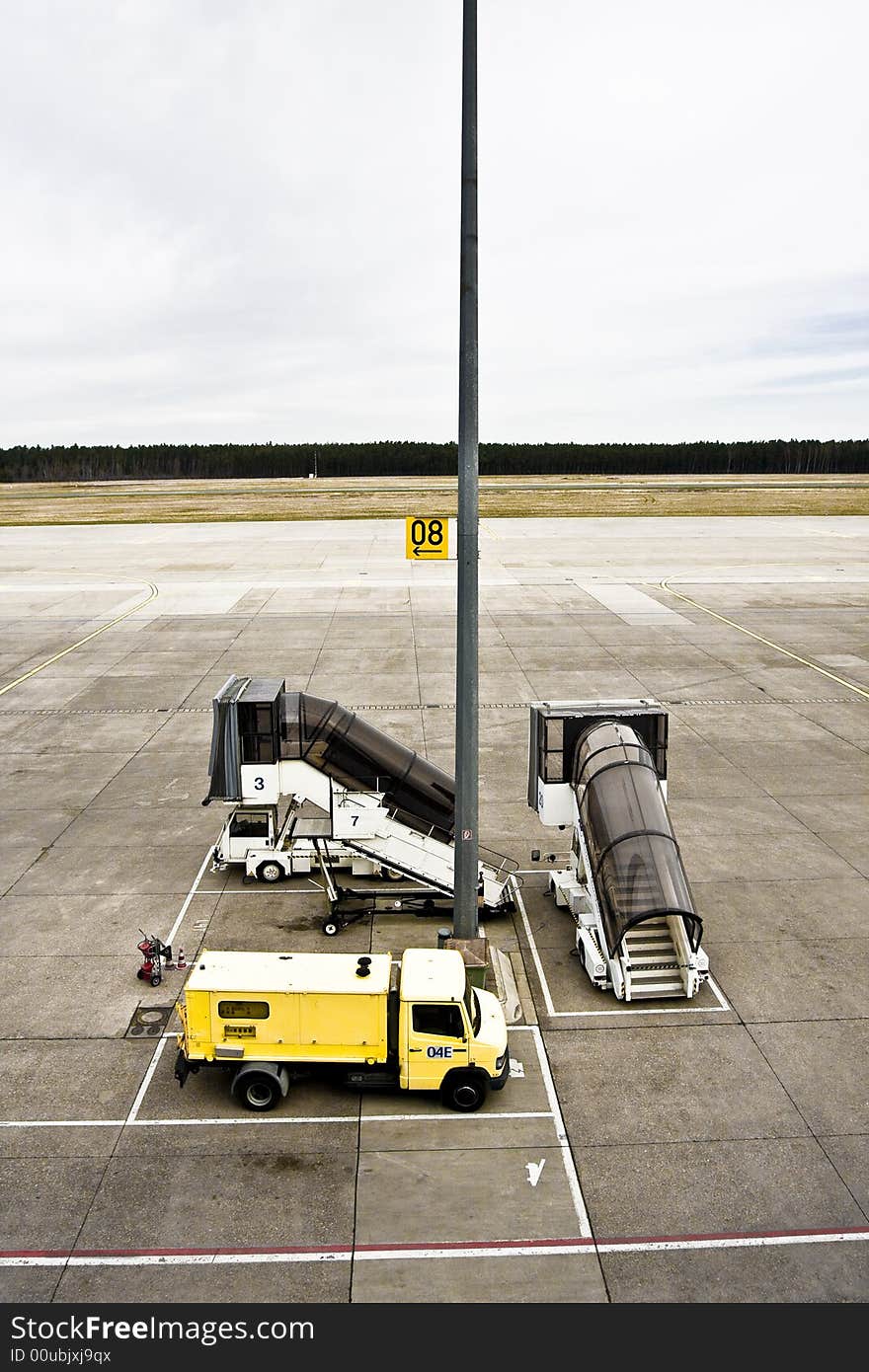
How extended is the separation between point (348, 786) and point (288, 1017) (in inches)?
293

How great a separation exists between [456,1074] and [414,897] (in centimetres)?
758

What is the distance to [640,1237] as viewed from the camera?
12445 millimetres

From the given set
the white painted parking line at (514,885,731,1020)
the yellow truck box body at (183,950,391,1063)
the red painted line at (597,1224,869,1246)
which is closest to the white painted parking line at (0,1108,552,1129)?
the yellow truck box body at (183,950,391,1063)

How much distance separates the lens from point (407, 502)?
14300 centimetres

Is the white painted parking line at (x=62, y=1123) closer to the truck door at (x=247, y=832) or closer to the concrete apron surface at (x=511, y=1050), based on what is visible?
the concrete apron surface at (x=511, y=1050)

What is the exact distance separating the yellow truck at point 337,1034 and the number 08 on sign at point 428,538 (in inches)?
267

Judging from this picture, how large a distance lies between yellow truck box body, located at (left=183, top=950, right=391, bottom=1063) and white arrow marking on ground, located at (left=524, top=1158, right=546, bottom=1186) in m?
2.64

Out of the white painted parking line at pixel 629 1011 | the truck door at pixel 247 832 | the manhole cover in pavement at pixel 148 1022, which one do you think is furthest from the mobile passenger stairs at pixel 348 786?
the manhole cover in pavement at pixel 148 1022

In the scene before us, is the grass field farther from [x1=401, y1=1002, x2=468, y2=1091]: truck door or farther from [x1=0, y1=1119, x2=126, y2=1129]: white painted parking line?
[x1=0, y1=1119, x2=126, y2=1129]: white painted parking line

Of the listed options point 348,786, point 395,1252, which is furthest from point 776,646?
point 395,1252

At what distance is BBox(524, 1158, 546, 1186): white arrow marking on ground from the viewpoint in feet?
44.4

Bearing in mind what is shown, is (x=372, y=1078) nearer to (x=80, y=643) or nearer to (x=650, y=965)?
(x=650, y=965)
